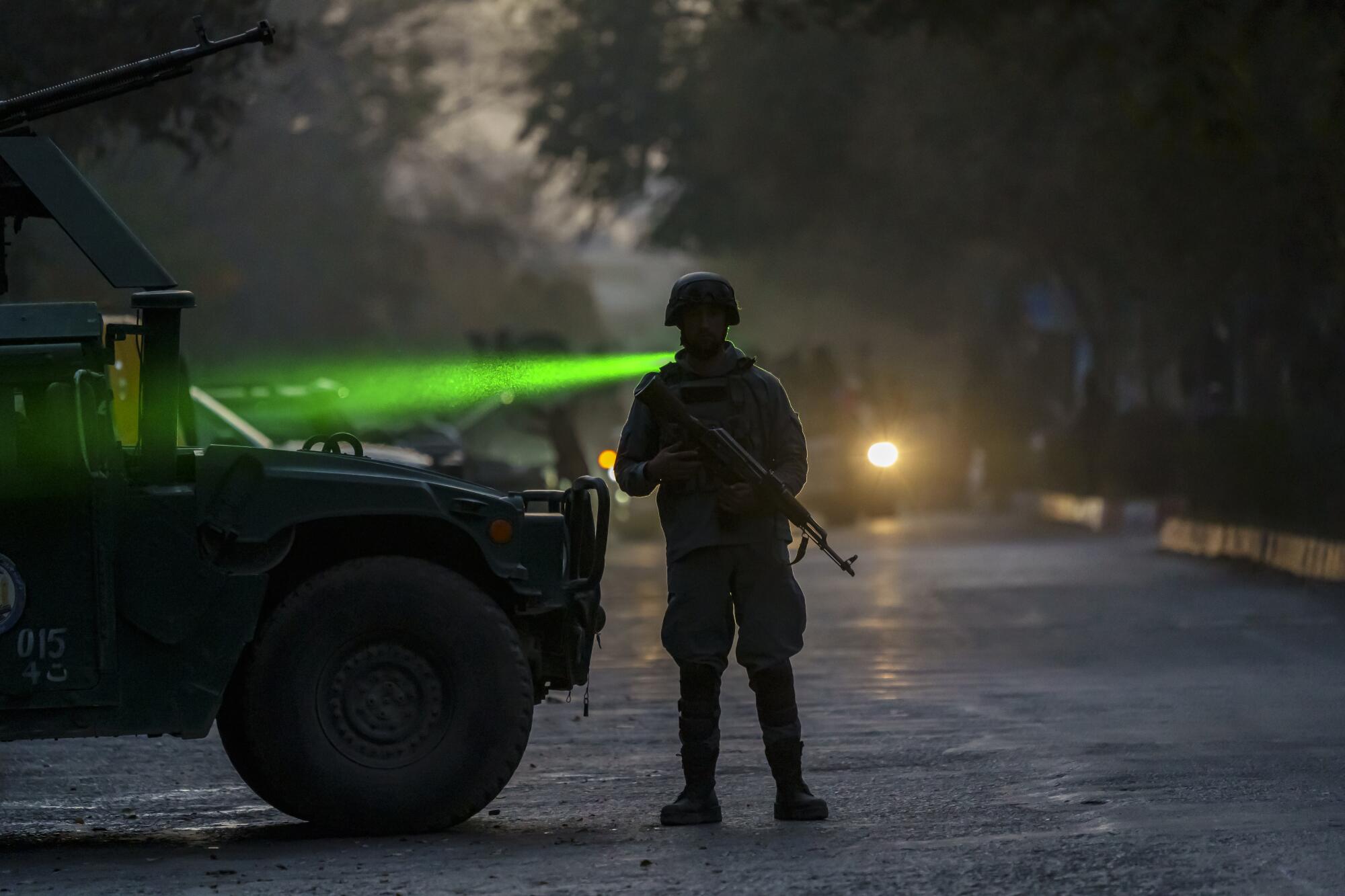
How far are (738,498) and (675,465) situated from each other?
231mm

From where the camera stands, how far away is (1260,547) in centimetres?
2192

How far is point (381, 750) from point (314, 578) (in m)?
0.57

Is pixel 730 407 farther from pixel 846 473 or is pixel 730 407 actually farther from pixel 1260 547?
pixel 846 473

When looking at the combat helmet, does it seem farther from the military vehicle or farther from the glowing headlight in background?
the glowing headlight in background

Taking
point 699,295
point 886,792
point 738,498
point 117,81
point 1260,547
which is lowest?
point 886,792

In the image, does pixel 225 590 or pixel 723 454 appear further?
pixel 723 454

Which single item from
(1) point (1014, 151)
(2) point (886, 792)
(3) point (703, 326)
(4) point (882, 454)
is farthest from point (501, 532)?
(1) point (1014, 151)

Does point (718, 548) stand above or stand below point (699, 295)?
below

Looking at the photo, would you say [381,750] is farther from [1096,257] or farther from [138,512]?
[1096,257]

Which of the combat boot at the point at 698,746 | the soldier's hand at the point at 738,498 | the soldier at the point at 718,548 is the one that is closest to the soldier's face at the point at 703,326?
the soldier at the point at 718,548

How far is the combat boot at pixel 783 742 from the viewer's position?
8.11 m

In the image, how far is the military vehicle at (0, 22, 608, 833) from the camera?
7.65 m

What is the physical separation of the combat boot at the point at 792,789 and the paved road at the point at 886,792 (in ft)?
0.46

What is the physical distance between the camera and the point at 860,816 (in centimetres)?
813
